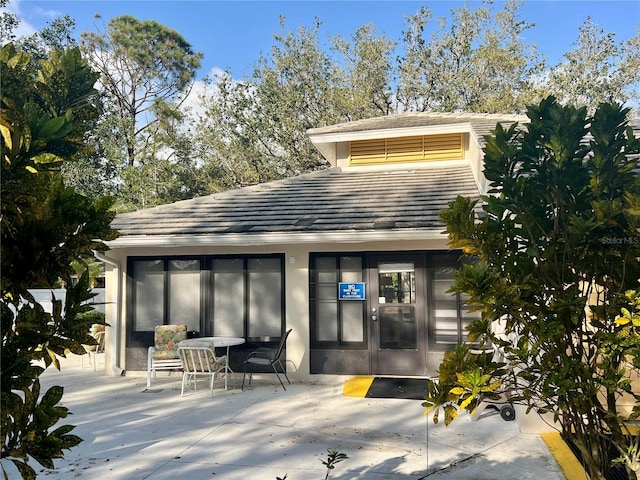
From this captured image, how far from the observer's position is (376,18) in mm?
26828

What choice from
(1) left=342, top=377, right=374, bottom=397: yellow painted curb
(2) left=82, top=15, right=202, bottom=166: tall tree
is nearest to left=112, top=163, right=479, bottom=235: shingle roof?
(1) left=342, top=377, right=374, bottom=397: yellow painted curb

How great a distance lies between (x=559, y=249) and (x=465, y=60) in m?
25.9

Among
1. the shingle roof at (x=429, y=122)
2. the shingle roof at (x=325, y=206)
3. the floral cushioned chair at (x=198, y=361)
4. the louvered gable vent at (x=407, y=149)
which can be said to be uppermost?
the shingle roof at (x=429, y=122)

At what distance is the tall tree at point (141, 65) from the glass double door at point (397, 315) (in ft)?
82.3

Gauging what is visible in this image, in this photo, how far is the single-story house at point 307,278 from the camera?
359 inches

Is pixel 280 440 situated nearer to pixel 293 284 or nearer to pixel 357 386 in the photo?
pixel 357 386

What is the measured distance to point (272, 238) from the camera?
9094 millimetres

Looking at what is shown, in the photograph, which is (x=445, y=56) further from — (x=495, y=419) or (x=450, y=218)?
(x=450, y=218)

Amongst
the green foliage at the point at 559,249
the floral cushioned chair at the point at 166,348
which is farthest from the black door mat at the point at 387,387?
the green foliage at the point at 559,249

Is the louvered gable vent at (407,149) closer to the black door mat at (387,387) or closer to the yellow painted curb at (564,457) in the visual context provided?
the black door mat at (387,387)

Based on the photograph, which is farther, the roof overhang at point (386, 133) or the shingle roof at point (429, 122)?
the shingle roof at point (429, 122)

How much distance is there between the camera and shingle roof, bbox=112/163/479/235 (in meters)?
9.19

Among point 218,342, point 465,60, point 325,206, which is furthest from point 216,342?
point 465,60

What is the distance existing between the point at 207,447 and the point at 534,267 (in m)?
4.34
